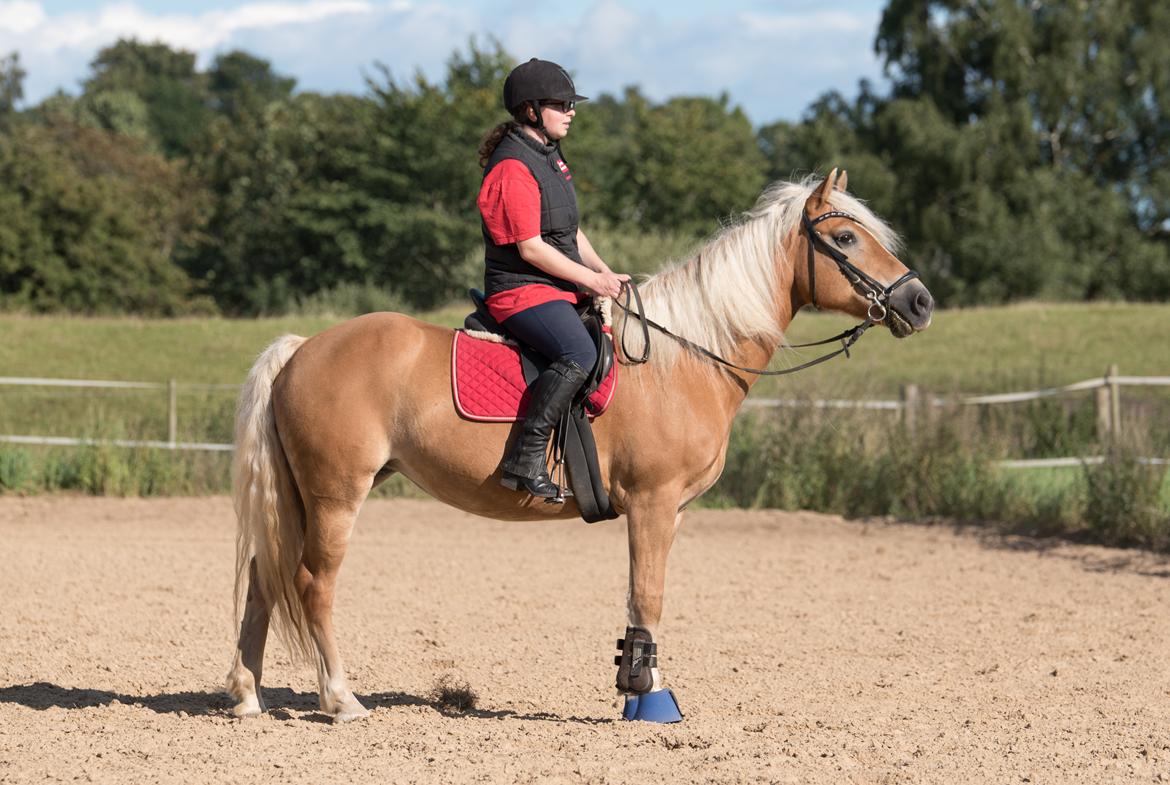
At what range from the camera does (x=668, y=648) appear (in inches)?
285

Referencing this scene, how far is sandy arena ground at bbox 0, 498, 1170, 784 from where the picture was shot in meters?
4.72

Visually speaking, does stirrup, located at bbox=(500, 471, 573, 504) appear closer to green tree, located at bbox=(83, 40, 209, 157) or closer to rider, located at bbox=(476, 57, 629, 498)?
rider, located at bbox=(476, 57, 629, 498)

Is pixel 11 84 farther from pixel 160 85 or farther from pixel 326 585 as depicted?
pixel 326 585

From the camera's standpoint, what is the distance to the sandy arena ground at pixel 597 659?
15.5 ft

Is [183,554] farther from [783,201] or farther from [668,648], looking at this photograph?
[783,201]

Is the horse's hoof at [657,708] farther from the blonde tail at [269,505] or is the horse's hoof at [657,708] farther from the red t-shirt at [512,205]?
the red t-shirt at [512,205]

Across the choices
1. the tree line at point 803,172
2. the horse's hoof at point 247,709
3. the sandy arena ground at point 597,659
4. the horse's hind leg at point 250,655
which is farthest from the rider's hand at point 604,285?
the tree line at point 803,172

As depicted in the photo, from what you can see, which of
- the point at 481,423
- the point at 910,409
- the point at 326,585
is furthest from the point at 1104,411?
the point at 326,585

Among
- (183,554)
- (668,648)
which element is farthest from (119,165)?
(668,648)

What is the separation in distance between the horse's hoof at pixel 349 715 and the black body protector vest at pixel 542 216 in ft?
6.18

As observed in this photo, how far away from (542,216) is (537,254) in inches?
8.7

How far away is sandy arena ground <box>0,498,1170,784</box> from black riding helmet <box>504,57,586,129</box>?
8.52ft

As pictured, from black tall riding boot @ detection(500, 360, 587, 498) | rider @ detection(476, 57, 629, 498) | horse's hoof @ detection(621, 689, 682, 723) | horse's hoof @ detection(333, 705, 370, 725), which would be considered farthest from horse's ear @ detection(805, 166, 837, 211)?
horse's hoof @ detection(333, 705, 370, 725)

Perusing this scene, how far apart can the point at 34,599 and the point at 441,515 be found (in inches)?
208
